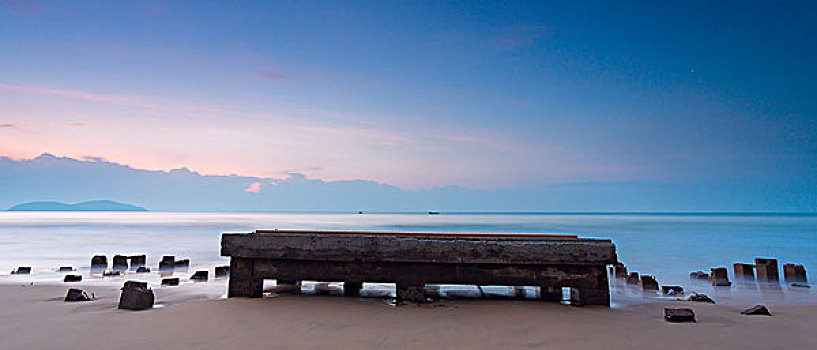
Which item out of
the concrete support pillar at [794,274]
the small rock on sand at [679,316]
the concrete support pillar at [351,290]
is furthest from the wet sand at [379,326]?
the concrete support pillar at [794,274]

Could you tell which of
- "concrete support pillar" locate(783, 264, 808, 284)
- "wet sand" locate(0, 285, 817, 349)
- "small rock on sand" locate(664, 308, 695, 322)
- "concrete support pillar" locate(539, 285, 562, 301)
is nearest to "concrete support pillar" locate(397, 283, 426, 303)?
"wet sand" locate(0, 285, 817, 349)

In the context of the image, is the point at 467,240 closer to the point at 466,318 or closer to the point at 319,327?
the point at 466,318

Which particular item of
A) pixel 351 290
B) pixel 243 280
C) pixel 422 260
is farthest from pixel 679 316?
pixel 243 280

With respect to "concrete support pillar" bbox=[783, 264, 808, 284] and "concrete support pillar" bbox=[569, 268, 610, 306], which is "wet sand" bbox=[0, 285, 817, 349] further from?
"concrete support pillar" bbox=[783, 264, 808, 284]

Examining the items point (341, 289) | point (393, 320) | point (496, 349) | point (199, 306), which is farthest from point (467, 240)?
point (199, 306)

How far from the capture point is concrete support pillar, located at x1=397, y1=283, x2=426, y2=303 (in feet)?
21.8

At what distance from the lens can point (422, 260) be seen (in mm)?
6531

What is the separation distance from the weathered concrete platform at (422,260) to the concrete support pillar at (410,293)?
0.01 m

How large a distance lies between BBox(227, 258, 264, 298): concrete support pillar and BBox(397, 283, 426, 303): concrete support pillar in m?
2.04

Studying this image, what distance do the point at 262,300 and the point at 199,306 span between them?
81 cm

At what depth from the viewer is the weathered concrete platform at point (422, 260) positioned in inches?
255

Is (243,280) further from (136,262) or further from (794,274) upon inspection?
(794,274)

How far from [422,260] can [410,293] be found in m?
0.52

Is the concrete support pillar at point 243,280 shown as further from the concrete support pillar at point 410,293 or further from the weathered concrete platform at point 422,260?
the concrete support pillar at point 410,293
